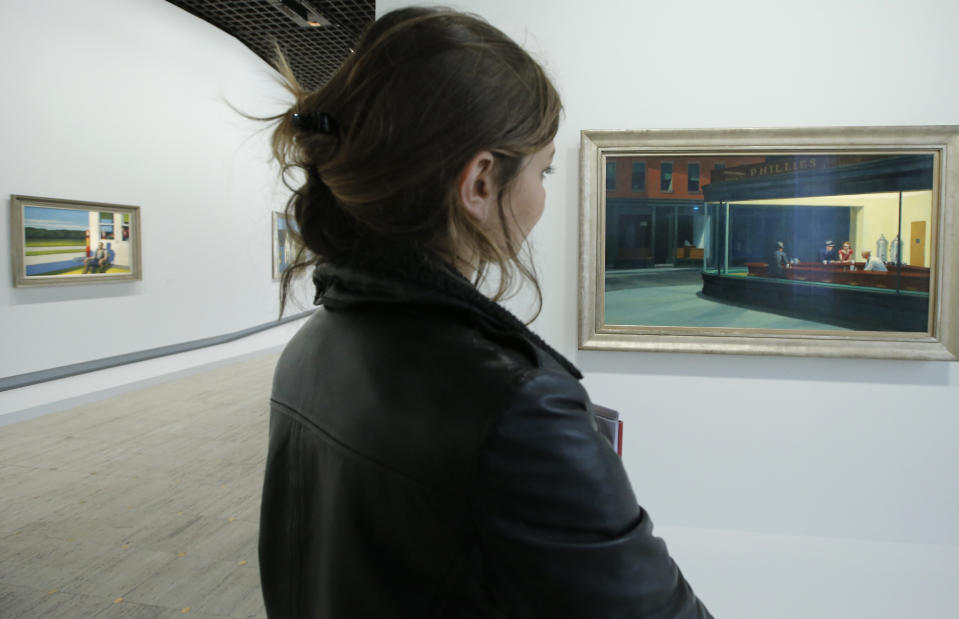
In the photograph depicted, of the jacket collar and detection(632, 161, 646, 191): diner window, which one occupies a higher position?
detection(632, 161, 646, 191): diner window

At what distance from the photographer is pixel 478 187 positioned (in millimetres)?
864

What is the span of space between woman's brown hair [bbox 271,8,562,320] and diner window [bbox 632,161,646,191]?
7.07 ft

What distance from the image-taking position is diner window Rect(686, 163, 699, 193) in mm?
2922

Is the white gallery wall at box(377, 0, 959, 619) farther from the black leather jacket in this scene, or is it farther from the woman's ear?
the black leather jacket

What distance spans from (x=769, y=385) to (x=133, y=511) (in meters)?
3.93

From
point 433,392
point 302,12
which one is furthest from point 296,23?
point 433,392

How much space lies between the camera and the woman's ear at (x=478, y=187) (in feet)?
2.72

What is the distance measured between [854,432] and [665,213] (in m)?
1.35

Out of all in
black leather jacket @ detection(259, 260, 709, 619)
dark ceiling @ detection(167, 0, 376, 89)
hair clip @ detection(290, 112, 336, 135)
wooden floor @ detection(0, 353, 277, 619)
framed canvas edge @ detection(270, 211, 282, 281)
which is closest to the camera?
black leather jacket @ detection(259, 260, 709, 619)

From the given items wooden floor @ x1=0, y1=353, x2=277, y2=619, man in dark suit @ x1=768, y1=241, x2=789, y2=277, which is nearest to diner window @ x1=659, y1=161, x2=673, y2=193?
man in dark suit @ x1=768, y1=241, x2=789, y2=277

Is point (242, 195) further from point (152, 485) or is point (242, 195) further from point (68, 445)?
point (152, 485)

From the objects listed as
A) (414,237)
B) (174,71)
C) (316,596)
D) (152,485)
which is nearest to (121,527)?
(152,485)

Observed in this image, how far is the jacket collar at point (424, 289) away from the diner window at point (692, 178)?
2.35m

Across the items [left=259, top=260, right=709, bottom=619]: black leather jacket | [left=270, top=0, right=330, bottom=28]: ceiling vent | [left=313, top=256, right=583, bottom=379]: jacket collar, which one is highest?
[left=270, top=0, right=330, bottom=28]: ceiling vent
